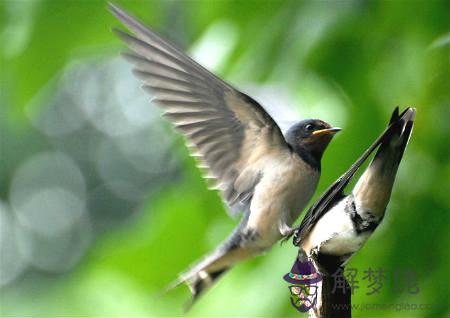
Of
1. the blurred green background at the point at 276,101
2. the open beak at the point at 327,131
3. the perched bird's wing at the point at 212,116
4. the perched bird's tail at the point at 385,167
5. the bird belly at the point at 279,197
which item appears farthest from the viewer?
the bird belly at the point at 279,197

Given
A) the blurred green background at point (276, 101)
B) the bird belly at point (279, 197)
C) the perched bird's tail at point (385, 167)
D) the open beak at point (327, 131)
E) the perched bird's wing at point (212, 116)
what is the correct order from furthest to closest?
the bird belly at point (279, 197)
the open beak at point (327, 131)
the perched bird's wing at point (212, 116)
the blurred green background at point (276, 101)
the perched bird's tail at point (385, 167)

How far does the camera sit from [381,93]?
9.36 ft

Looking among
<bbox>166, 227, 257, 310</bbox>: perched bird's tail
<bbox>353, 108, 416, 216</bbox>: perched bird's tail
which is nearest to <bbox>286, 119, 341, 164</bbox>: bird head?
<bbox>166, 227, 257, 310</bbox>: perched bird's tail

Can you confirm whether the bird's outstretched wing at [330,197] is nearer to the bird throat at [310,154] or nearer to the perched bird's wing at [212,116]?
the perched bird's wing at [212,116]

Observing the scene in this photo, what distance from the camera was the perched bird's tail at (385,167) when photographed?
1.78 meters

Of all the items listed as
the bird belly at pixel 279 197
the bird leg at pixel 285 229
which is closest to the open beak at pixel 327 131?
the bird belly at pixel 279 197

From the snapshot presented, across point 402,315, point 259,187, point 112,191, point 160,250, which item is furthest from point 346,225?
point 112,191

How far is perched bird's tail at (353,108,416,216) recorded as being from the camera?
1779mm

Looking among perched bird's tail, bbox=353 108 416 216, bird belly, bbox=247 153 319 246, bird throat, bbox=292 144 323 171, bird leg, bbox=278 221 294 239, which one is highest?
perched bird's tail, bbox=353 108 416 216

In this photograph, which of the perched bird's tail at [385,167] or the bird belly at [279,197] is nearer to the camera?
the perched bird's tail at [385,167]

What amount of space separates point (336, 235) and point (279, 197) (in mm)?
1230

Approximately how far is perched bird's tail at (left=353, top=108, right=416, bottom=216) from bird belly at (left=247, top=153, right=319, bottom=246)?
122cm

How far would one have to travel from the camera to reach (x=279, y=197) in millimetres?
3070

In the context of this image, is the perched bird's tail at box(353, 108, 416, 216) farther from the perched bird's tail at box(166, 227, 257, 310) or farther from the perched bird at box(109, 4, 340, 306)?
the perched bird's tail at box(166, 227, 257, 310)
